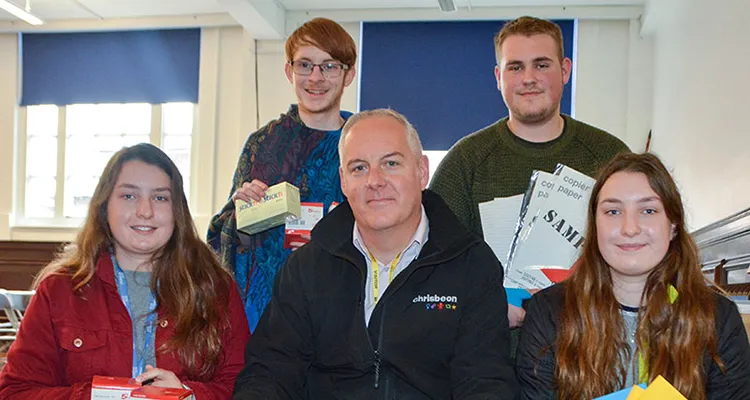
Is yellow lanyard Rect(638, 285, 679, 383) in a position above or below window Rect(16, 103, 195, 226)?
below

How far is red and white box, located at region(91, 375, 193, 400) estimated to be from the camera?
5.50ft

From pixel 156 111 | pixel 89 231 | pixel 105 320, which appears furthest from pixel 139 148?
pixel 156 111

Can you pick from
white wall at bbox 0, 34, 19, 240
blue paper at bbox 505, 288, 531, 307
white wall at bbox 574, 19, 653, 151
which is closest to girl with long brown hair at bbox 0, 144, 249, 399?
blue paper at bbox 505, 288, 531, 307

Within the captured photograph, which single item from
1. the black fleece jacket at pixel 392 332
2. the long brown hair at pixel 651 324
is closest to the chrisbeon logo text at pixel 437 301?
the black fleece jacket at pixel 392 332

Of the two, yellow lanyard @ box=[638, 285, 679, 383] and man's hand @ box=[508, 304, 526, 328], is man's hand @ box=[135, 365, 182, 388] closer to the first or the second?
man's hand @ box=[508, 304, 526, 328]

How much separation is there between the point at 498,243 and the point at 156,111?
6.94 m

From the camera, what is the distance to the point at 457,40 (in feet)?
25.3

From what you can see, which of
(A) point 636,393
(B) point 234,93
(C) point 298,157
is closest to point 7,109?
(B) point 234,93

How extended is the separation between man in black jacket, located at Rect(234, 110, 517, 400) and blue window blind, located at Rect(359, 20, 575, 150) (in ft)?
18.5

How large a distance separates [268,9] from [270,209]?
5.47 meters

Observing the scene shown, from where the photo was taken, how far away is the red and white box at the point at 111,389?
170cm

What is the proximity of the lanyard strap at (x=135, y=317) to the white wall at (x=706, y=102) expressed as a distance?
2785mm

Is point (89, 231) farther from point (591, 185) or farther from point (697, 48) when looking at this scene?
point (697, 48)

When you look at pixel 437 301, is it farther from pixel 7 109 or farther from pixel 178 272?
pixel 7 109
